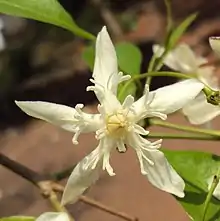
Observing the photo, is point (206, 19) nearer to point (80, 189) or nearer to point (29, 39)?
point (29, 39)

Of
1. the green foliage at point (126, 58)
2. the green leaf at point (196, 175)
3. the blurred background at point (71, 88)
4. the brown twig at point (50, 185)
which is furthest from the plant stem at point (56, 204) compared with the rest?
the blurred background at point (71, 88)

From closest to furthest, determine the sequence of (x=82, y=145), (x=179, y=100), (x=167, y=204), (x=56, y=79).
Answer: (x=179, y=100) < (x=167, y=204) < (x=82, y=145) < (x=56, y=79)

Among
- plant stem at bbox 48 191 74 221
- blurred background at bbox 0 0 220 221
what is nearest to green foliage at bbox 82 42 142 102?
plant stem at bbox 48 191 74 221

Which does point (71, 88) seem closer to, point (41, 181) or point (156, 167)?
point (41, 181)

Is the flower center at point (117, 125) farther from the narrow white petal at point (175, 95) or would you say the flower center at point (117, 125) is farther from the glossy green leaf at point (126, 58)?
the glossy green leaf at point (126, 58)

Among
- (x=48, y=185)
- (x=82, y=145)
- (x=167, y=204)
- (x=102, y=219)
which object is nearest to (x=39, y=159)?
(x=82, y=145)
